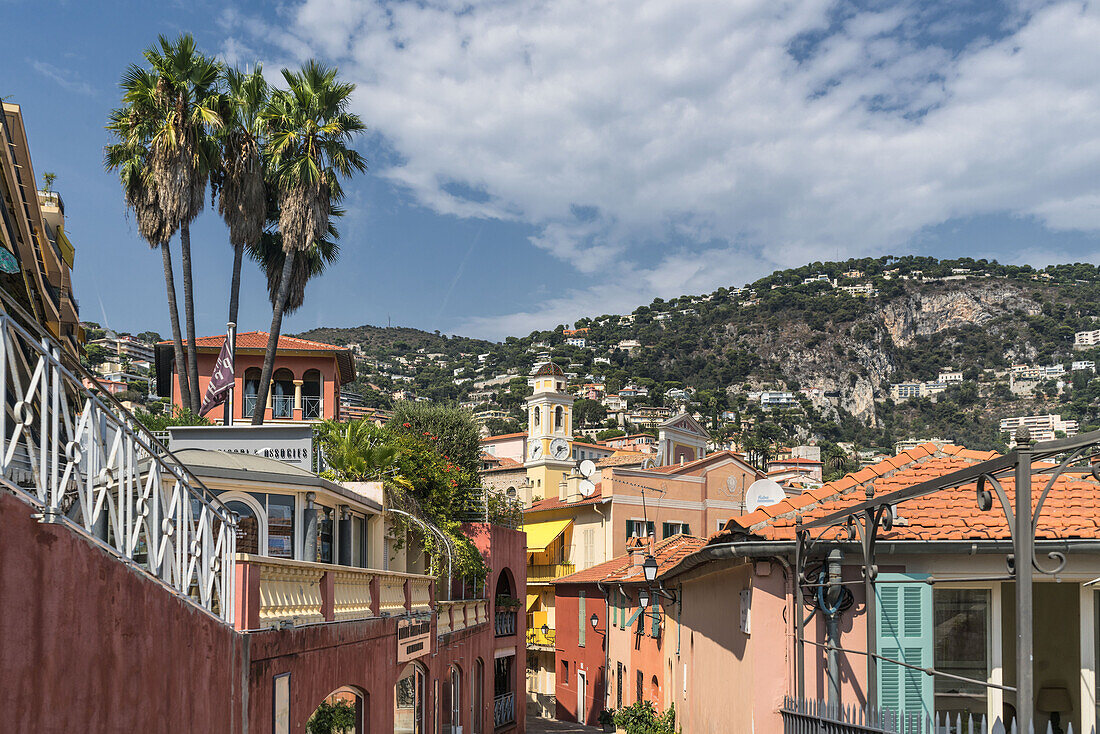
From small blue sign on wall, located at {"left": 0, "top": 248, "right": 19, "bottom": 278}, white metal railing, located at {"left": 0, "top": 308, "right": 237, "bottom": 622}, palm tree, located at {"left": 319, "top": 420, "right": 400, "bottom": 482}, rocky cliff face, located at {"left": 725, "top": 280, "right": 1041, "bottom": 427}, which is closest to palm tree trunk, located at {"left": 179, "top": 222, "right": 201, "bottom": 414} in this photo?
palm tree, located at {"left": 319, "top": 420, "right": 400, "bottom": 482}

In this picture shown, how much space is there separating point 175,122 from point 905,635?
2463 cm

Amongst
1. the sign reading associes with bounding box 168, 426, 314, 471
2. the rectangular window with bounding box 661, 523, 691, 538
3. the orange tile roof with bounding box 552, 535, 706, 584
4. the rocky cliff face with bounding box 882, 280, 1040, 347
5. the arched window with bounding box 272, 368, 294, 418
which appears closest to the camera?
the sign reading associes with bounding box 168, 426, 314, 471

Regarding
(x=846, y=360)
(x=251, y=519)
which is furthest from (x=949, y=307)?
(x=251, y=519)

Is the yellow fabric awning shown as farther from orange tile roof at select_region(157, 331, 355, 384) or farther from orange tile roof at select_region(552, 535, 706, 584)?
orange tile roof at select_region(157, 331, 355, 384)

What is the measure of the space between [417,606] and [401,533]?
4.04 m

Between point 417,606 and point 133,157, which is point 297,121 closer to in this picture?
point 133,157

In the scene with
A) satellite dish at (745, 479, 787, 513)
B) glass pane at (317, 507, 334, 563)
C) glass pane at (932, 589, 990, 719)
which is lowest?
glass pane at (932, 589, 990, 719)

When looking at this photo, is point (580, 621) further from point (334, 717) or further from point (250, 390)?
point (334, 717)

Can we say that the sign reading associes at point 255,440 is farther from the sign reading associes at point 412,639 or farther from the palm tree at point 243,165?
the palm tree at point 243,165

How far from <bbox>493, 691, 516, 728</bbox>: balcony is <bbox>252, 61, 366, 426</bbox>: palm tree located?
11065 mm

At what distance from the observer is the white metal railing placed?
4801 mm

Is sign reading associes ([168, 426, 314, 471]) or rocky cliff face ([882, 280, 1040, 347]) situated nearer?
sign reading associes ([168, 426, 314, 471])

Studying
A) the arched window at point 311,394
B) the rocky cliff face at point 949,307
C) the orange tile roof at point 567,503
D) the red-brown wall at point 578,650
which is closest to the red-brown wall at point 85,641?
the red-brown wall at point 578,650

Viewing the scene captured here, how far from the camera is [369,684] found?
12297 millimetres
